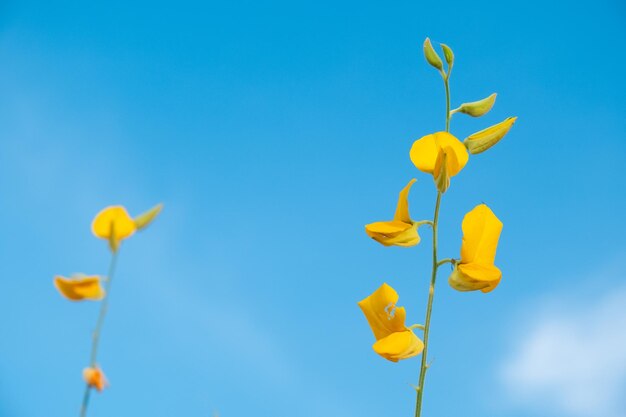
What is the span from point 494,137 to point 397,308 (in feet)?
1.71

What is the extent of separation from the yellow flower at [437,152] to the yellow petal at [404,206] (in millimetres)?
55

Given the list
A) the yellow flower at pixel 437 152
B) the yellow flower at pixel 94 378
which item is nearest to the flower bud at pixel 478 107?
the yellow flower at pixel 437 152

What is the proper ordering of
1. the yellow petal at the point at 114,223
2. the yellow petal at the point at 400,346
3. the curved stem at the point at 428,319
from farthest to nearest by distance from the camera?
the yellow petal at the point at 400,346 < the curved stem at the point at 428,319 < the yellow petal at the point at 114,223

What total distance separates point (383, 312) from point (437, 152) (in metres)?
0.42

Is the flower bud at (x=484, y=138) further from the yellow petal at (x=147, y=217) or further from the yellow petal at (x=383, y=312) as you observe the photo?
the yellow petal at (x=147, y=217)

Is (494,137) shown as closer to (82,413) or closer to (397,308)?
(397,308)

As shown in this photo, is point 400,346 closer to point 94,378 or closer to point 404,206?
point 404,206

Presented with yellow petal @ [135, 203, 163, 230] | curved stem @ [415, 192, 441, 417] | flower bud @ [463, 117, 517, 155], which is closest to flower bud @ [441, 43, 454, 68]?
flower bud @ [463, 117, 517, 155]

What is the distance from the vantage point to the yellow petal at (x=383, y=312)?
60.1 inches

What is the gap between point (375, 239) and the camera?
1.62 meters

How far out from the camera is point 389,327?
5.08 feet

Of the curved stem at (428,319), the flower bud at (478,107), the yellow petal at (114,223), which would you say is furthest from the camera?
the flower bud at (478,107)

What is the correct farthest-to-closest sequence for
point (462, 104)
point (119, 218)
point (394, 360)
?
point (462, 104) → point (394, 360) → point (119, 218)

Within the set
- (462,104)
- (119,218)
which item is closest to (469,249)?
(462,104)
